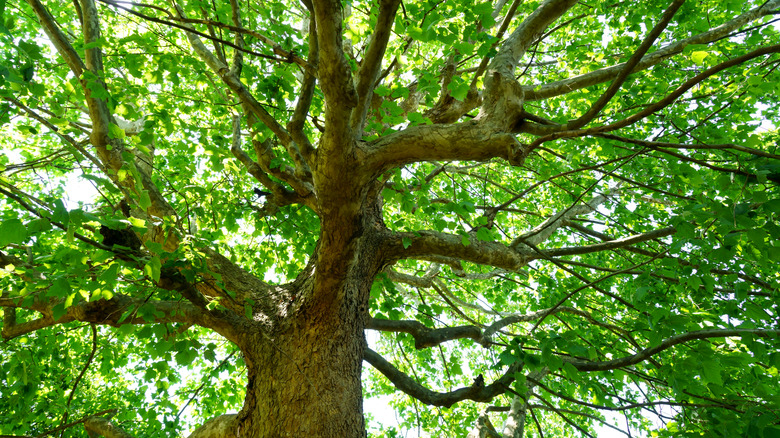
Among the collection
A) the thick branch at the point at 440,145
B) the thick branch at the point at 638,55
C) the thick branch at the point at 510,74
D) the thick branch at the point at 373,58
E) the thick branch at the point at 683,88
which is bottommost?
the thick branch at the point at 683,88

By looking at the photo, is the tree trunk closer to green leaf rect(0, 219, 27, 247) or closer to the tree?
the tree

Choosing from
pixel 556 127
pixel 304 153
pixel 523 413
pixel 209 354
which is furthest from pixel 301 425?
pixel 523 413

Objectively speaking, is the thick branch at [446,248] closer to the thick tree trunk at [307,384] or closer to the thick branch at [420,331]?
the thick branch at [420,331]

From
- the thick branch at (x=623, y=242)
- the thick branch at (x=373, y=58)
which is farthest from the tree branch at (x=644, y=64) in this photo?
the thick branch at (x=373, y=58)

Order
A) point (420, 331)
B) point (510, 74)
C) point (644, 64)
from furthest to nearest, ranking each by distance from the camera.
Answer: point (420, 331) < point (644, 64) < point (510, 74)

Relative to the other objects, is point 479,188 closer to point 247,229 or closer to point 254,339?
point 247,229

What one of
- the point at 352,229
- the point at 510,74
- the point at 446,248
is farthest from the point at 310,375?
the point at 510,74

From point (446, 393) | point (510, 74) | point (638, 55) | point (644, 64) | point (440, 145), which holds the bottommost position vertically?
point (446, 393)

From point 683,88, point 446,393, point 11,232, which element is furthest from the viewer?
point 446,393

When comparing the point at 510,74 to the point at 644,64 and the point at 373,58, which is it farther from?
the point at 644,64

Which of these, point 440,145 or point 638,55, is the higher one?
point 440,145

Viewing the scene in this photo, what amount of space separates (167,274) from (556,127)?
9.08ft

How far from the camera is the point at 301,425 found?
101 inches

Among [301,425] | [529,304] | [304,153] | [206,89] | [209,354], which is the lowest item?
[301,425]
